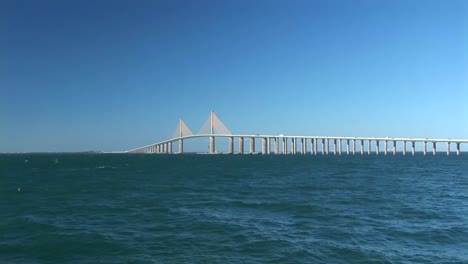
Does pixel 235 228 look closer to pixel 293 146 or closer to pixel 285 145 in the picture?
pixel 285 145

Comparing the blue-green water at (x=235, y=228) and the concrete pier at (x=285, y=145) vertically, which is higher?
the concrete pier at (x=285, y=145)

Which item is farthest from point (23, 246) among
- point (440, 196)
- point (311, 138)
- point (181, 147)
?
point (181, 147)

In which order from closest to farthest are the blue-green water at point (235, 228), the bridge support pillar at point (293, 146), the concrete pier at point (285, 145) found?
the blue-green water at point (235, 228)
the concrete pier at point (285, 145)
the bridge support pillar at point (293, 146)

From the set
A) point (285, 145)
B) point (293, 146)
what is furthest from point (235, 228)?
point (293, 146)

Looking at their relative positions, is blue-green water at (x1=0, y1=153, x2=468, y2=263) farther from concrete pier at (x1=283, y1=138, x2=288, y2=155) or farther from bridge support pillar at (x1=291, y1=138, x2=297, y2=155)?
bridge support pillar at (x1=291, y1=138, x2=297, y2=155)

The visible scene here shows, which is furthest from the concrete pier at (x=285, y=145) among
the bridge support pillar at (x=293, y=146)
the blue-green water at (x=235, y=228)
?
the blue-green water at (x=235, y=228)

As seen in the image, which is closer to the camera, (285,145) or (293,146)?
(285,145)

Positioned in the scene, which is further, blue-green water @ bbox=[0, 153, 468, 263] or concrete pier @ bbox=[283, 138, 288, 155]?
concrete pier @ bbox=[283, 138, 288, 155]

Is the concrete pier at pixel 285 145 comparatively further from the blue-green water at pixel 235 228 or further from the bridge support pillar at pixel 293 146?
the blue-green water at pixel 235 228

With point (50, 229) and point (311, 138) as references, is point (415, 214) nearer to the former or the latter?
point (50, 229)

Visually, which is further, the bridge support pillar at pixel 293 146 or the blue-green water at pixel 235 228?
the bridge support pillar at pixel 293 146

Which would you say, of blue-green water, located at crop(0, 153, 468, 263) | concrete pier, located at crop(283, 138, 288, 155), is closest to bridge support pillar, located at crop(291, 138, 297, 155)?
concrete pier, located at crop(283, 138, 288, 155)
